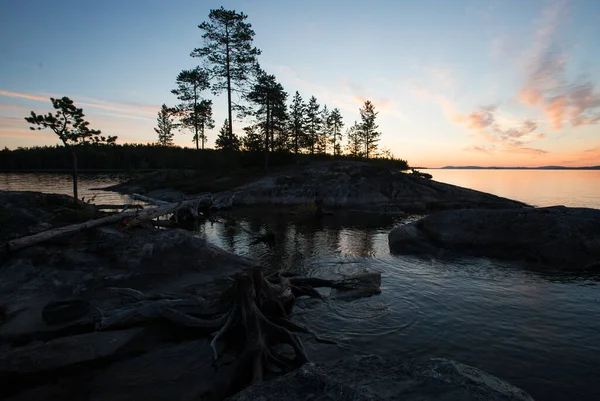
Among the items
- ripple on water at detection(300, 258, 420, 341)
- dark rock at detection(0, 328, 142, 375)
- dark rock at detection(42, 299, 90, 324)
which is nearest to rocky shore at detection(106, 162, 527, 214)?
ripple on water at detection(300, 258, 420, 341)

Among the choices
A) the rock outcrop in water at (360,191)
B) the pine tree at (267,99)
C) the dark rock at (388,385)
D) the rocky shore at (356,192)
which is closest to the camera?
the dark rock at (388,385)

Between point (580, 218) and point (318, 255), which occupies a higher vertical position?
point (580, 218)

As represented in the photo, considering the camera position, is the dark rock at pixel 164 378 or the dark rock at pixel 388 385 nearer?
the dark rock at pixel 388 385

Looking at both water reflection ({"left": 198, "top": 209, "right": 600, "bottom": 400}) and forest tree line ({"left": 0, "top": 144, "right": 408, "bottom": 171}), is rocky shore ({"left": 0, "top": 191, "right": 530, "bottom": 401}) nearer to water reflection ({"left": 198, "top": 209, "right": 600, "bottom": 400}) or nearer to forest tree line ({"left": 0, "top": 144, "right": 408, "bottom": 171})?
water reflection ({"left": 198, "top": 209, "right": 600, "bottom": 400})

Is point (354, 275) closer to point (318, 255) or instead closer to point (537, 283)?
point (318, 255)

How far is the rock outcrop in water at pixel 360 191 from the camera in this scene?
35688 mm

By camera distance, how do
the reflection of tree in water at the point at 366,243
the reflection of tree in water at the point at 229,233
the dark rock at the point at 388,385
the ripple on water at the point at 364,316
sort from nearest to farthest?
the dark rock at the point at 388,385 → the ripple on water at the point at 364,316 → the reflection of tree in water at the point at 366,243 → the reflection of tree in water at the point at 229,233

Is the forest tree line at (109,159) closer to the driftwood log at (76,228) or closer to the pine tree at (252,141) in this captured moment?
the pine tree at (252,141)

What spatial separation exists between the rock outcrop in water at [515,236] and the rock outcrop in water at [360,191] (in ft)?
56.3

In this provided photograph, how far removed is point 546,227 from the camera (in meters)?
14.2

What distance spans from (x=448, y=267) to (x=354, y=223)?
1197cm

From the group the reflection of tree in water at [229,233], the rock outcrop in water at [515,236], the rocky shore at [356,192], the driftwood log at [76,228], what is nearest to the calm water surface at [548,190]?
the rocky shore at [356,192]

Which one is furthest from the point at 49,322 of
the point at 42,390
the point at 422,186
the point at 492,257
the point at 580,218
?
the point at 422,186

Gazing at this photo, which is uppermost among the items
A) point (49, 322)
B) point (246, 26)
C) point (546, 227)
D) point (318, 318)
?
point (246, 26)
